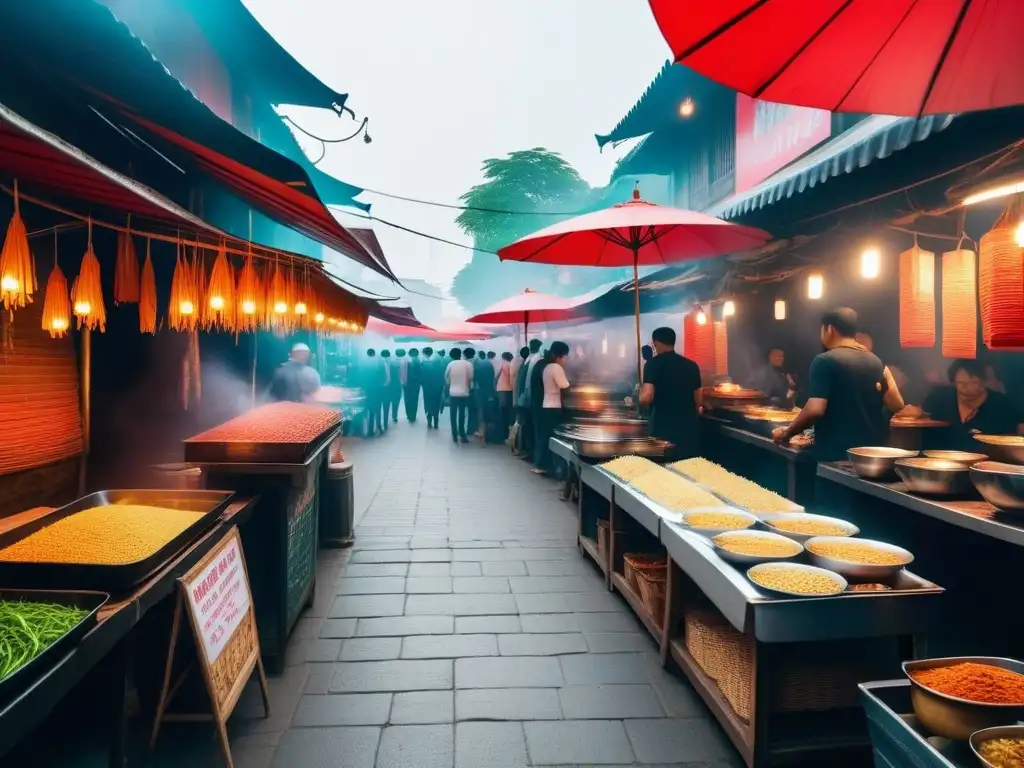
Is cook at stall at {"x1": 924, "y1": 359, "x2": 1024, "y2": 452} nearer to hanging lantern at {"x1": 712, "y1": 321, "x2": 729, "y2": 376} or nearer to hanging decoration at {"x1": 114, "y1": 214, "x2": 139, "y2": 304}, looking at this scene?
hanging lantern at {"x1": 712, "y1": 321, "x2": 729, "y2": 376}

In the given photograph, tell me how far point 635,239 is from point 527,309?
191 inches

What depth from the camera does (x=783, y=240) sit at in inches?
306

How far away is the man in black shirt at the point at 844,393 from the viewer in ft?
17.0

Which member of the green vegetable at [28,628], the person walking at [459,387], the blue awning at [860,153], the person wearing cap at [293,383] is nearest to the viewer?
the green vegetable at [28,628]

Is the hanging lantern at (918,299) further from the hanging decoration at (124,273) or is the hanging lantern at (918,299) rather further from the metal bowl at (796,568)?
the hanging decoration at (124,273)

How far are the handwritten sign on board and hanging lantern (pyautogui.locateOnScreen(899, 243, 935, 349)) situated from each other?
5233 mm

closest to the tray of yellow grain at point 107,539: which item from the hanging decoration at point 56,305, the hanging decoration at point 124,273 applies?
the hanging decoration at point 56,305

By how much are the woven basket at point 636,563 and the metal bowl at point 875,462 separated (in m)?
Result: 1.55

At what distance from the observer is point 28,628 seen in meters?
2.13

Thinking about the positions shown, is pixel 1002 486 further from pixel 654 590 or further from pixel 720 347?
pixel 720 347

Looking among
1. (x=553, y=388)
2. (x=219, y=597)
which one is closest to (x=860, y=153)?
(x=219, y=597)

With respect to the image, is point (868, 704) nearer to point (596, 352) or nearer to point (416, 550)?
point (416, 550)

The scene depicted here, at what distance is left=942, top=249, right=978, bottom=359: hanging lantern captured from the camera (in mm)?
4801

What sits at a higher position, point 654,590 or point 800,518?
point 800,518
